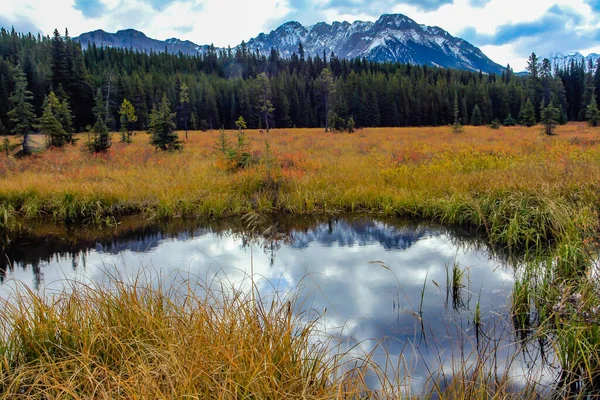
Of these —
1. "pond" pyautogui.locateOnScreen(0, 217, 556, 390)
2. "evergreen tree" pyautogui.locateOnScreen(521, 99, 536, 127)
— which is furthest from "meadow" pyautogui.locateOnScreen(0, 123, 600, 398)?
"evergreen tree" pyautogui.locateOnScreen(521, 99, 536, 127)

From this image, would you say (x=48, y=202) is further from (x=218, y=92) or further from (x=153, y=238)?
(x=218, y=92)

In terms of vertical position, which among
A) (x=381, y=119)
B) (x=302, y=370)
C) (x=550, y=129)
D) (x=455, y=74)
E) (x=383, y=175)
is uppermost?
(x=455, y=74)

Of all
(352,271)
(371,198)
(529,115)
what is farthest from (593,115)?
(352,271)

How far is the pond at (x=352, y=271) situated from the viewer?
4531 millimetres

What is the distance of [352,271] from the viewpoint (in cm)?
731

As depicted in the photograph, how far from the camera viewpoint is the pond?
178 inches

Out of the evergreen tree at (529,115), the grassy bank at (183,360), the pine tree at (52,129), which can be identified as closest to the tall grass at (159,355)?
the grassy bank at (183,360)

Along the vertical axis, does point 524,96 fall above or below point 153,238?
above

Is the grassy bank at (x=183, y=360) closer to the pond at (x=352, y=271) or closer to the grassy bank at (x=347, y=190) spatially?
the pond at (x=352, y=271)

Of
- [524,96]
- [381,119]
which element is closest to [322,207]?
[381,119]

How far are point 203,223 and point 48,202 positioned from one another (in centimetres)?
509

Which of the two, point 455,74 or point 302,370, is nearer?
point 302,370

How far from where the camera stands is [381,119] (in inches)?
2864

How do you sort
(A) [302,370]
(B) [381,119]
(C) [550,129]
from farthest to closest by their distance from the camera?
(B) [381,119] < (C) [550,129] < (A) [302,370]
